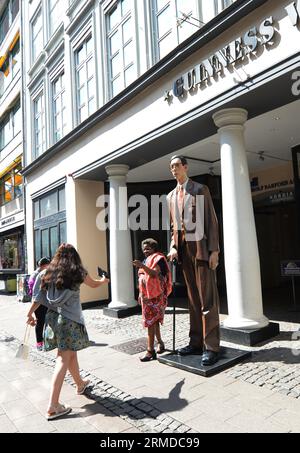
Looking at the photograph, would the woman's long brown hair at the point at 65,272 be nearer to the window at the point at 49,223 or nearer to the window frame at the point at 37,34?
the window at the point at 49,223

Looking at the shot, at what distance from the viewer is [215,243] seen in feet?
14.8

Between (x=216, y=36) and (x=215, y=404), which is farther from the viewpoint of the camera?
(x=216, y=36)

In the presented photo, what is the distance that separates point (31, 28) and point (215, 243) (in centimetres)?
1420

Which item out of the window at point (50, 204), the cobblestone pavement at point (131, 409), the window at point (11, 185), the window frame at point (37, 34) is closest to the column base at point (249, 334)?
the cobblestone pavement at point (131, 409)

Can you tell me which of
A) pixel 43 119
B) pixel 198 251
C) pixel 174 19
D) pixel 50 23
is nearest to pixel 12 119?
pixel 43 119

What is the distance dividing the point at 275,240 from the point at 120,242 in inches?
242

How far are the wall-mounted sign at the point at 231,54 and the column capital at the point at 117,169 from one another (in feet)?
9.40

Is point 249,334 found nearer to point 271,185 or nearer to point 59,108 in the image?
point 271,185

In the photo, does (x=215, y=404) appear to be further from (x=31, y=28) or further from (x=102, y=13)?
(x=31, y=28)

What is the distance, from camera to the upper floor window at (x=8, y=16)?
56.9ft

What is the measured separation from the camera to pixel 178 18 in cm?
648

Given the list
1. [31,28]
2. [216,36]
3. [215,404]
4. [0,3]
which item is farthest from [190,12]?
[0,3]

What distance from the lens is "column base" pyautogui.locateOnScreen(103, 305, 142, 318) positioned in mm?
8873

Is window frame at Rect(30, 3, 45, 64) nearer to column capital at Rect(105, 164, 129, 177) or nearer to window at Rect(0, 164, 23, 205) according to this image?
window at Rect(0, 164, 23, 205)
